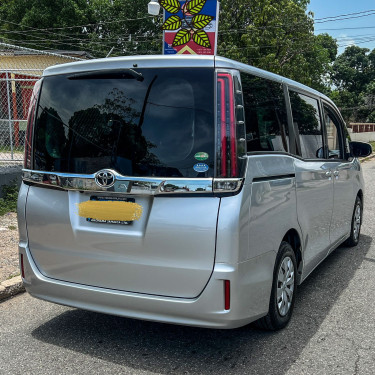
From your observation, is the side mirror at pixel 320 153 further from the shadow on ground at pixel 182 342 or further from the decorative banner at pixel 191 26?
the decorative banner at pixel 191 26

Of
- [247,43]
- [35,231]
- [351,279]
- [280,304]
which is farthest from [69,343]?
[247,43]

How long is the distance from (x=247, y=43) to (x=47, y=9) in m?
15.2

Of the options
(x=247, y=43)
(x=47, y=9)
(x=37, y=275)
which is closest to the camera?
(x=37, y=275)

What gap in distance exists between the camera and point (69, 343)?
3469 millimetres

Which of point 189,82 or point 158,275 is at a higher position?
point 189,82

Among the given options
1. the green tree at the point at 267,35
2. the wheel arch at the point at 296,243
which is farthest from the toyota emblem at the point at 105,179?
the green tree at the point at 267,35

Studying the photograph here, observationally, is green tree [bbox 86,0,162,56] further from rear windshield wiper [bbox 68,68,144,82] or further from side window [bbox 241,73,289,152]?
rear windshield wiper [bbox 68,68,144,82]

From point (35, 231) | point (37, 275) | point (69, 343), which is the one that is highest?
point (35, 231)

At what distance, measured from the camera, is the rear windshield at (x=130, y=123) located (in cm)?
290

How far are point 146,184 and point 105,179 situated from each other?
30cm

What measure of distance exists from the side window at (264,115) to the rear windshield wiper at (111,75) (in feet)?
2.34

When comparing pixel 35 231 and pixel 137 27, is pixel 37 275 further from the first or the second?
pixel 137 27

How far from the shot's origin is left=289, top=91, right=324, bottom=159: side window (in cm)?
402

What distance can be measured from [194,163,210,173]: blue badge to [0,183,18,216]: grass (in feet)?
18.2
